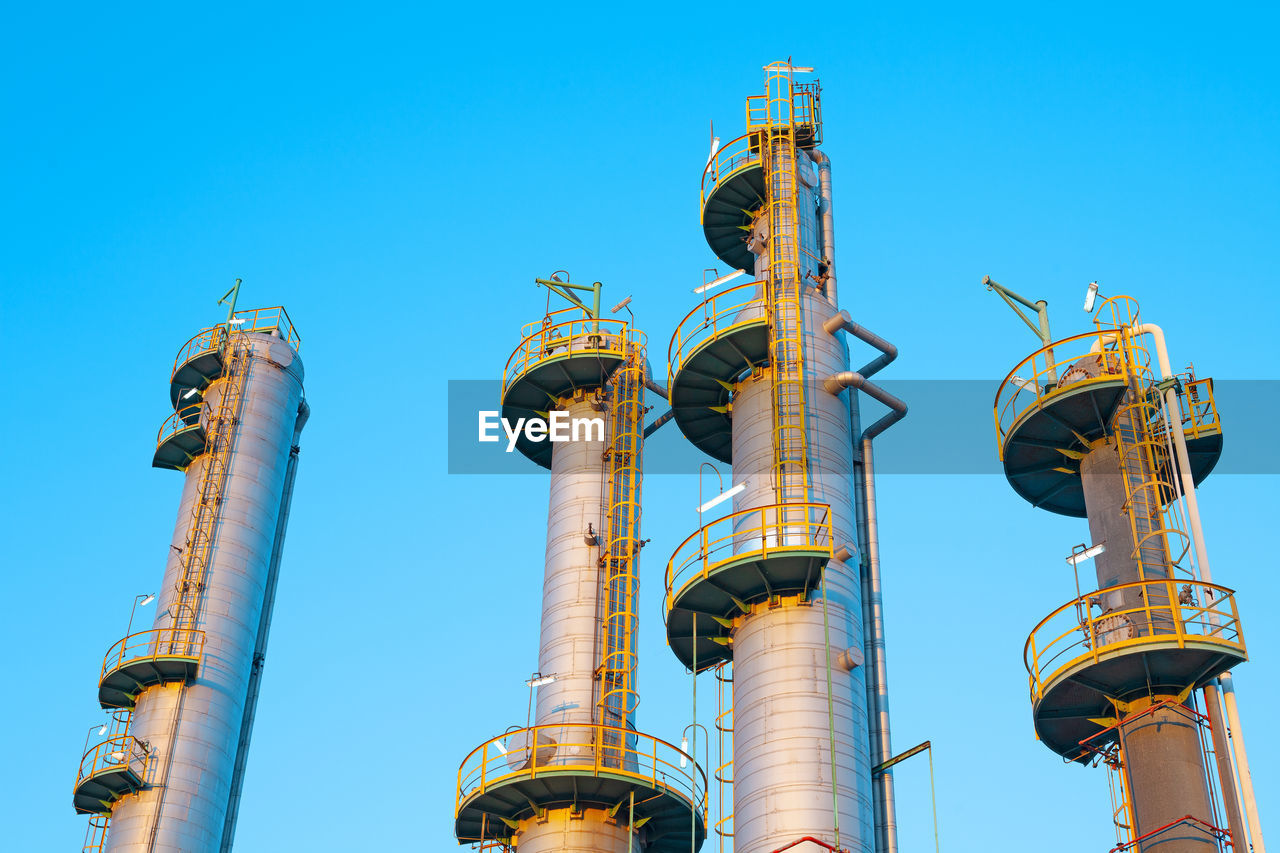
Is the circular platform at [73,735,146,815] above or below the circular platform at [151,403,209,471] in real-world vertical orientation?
below

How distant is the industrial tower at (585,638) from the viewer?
3950 centimetres

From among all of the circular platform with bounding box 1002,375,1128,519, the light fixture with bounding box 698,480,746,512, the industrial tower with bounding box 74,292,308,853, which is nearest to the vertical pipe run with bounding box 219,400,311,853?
the industrial tower with bounding box 74,292,308,853

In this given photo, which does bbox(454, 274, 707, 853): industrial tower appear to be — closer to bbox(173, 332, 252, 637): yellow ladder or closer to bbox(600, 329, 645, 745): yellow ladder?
bbox(600, 329, 645, 745): yellow ladder

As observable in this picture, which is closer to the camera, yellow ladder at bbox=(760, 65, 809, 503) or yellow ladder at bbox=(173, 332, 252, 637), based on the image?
yellow ladder at bbox=(760, 65, 809, 503)

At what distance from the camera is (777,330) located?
41438 mm

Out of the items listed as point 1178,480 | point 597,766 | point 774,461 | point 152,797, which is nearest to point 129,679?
point 152,797

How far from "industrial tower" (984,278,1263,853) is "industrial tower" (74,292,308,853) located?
27.4 meters

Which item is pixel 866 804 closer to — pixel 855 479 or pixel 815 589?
pixel 815 589

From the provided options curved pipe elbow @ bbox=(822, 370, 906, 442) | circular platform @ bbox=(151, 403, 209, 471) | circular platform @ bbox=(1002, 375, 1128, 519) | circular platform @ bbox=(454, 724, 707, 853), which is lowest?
circular platform @ bbox=(454, 724, 707, 853)

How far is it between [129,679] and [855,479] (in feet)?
84.1

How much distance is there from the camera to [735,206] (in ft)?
164

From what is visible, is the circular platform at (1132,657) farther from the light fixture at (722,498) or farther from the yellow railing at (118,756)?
the yellow railing at (118,756)

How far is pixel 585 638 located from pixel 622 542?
133 inches

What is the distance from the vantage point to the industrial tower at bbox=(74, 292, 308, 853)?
48.5m
